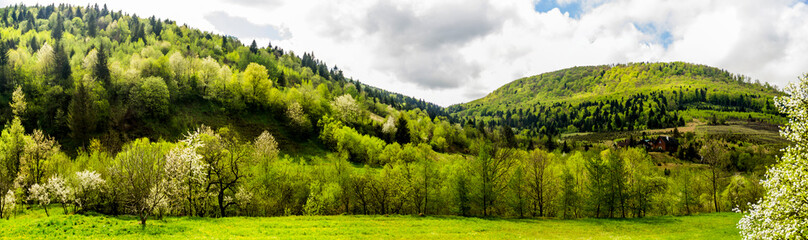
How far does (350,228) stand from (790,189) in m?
31.7

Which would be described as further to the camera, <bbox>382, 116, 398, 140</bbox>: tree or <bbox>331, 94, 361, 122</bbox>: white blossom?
<bbox>382, 116, 398, 140</bbox>: tree

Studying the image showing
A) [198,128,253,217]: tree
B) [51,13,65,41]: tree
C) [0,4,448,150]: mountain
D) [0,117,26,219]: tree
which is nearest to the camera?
[198,128,253,217]: tree

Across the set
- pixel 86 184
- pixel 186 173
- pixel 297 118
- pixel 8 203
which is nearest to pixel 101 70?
pixel 297 118

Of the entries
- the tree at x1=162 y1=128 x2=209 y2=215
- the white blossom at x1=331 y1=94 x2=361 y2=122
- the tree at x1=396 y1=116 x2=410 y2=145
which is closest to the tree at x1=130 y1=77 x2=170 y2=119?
the white blossom at x1=331 y1=94 x2=361 y2=122

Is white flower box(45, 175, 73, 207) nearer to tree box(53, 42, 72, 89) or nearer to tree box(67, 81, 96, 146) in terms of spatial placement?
tree box(67, 81, 96, 146)

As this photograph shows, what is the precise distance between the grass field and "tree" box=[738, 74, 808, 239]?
2111cm

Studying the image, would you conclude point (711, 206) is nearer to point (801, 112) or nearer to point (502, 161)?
point (502, 161)

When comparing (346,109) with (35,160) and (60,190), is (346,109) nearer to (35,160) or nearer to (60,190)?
(35,160)

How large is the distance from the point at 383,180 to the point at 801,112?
47138 mm

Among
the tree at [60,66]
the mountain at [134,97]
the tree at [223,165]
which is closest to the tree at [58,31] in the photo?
the mountain at [134,97]

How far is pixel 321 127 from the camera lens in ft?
369

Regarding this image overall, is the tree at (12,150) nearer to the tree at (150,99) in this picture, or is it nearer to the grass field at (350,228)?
the grass field at (350,228)

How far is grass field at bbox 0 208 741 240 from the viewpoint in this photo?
26.5 m

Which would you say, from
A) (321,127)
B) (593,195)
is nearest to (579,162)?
(593,195)
